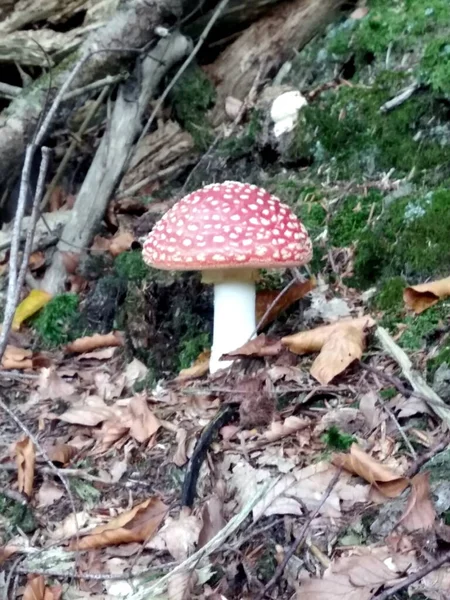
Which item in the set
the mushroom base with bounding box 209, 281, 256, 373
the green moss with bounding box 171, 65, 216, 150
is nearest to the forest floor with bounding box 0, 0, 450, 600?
the mushroom base with bounding box 209, 281, 256, 373

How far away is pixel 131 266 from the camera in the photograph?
4.31m

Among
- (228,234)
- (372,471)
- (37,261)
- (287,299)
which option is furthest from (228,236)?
(37,261)

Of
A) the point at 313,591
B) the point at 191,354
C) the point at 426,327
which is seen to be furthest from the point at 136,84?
the point at 313,591

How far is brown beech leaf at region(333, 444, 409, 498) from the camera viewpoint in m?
2.37

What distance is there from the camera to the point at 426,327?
126 inches

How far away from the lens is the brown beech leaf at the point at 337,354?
10.1 feet

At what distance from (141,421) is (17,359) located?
1315mm

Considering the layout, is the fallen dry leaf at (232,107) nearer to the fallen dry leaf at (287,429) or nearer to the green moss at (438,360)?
the green moss at (438,360)

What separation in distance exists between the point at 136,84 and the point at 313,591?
400cm

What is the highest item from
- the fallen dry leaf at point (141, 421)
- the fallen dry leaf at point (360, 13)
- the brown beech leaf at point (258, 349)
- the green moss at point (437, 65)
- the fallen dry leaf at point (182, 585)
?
the fallen dry leaf at point (182, 585)

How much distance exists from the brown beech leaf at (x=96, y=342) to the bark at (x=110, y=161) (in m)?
0.69

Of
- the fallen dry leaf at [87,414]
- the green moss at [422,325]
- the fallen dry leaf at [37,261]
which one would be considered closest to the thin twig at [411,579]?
the green moss at [422,325]

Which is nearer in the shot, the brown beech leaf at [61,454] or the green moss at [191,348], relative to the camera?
the brown beech leaf at [61,454]

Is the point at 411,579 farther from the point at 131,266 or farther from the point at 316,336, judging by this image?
the point at 131,266
